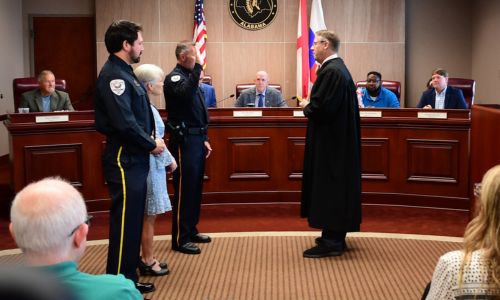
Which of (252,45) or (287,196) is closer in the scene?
(287,196)

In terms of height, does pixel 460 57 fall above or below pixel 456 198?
above

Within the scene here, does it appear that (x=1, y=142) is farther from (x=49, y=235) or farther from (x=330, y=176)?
(x=49, y=235)

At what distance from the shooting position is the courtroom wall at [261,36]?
10.1m

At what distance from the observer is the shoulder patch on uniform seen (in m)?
3.44

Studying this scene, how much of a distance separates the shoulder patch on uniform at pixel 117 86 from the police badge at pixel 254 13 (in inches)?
273

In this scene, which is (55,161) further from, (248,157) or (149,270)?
(149,270)

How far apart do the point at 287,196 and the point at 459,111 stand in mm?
1826

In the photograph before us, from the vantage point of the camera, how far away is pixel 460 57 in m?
10.6

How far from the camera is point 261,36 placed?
10227 mm

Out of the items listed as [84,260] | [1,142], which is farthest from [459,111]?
[1,142]

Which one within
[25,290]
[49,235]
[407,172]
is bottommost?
[407,172]

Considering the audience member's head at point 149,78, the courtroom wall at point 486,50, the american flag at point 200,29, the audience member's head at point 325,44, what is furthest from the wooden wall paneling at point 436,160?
the american flag at point 200,29

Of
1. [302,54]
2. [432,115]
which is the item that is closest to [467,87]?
[432,115]

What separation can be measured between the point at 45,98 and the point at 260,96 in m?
2.33
